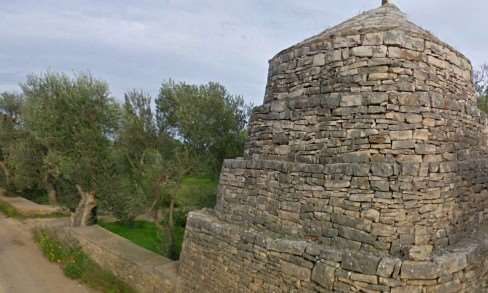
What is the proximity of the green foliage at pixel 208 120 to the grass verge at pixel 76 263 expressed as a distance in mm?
4234

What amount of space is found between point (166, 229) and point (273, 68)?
7780 mm

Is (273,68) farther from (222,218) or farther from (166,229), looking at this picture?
(166,229)

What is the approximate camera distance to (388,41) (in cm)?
497

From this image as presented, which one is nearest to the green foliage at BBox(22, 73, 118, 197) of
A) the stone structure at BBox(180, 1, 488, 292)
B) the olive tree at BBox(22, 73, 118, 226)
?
the olive tree at BBox(22, 73, 118, 226)

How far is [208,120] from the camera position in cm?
1072

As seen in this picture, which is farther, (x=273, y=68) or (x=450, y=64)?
(x=273, y=68)

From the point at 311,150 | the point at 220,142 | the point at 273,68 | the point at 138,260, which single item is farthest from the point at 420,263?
the point at 220,142

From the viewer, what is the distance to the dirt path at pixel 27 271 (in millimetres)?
8617

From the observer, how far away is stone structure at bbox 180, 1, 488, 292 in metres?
4.32

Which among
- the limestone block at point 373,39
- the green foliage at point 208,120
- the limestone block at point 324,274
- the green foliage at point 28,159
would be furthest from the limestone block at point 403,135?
the green foliage at point 28,159

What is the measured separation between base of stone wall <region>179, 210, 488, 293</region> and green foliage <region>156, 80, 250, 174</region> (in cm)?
400

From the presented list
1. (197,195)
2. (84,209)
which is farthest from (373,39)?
(84,209)

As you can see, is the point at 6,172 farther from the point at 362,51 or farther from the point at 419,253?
the point at 419,253

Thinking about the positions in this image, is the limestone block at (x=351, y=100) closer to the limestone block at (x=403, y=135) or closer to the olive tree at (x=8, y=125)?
the limestone block at (x=403, y=135)
